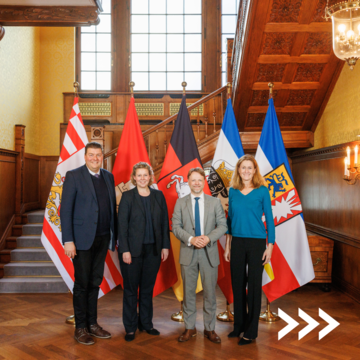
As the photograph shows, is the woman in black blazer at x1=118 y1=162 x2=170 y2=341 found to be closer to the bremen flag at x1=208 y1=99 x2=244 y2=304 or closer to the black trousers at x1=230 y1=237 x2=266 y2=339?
the black trousers at x1=230 y1=237 x2=266 y2=339

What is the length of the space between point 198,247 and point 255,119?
10.4ft

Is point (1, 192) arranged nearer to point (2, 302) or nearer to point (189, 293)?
point (2, 302)

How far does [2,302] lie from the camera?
4207 millimetres

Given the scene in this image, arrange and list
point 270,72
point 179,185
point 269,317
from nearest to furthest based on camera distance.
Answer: point 269,317
point 179,185
point 270,72

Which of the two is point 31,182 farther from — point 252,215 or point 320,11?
point 320,11

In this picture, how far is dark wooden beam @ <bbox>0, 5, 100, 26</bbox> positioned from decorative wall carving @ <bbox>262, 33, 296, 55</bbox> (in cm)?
208

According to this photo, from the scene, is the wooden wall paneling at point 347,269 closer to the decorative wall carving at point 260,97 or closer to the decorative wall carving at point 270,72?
the decorative wall carving at point 260,97

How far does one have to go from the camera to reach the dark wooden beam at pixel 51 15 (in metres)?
3.85

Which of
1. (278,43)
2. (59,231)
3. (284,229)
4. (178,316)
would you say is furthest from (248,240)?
(278,43)

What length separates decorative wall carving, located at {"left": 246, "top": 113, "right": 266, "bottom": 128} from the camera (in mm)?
5531

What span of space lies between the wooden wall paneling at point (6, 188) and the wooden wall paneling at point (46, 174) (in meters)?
1.22

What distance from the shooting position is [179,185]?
3.69 metres

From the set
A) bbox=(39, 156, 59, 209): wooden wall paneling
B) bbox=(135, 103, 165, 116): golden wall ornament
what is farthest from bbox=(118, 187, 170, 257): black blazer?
bbox=(135, 103, 165, 116): golden wall ornament

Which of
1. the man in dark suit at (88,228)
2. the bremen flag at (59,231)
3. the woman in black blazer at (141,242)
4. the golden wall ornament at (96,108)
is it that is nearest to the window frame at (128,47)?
the golden wall ornament at (96,108)
